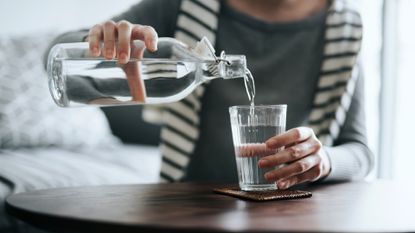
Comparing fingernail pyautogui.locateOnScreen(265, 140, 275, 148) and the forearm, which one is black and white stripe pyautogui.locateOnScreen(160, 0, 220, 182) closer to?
the forearm

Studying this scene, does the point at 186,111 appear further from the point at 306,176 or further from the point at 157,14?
the point at 306,176

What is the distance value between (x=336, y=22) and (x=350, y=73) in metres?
0.14

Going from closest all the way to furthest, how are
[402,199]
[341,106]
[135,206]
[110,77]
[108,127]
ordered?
[135,206], [402,199], [110,77], [341,106], [108,127]

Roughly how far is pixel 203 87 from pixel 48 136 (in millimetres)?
725

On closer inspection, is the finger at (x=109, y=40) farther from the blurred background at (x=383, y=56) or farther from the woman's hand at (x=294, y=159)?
the blurred background at (x=383, y=56)

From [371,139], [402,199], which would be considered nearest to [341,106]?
[402,199]

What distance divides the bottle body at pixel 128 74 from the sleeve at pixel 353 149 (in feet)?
1.00

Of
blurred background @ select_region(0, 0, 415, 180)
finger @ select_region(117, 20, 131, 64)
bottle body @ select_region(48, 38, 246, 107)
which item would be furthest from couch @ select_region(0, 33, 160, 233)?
finger @ select_region(117, 20, 131, 64)

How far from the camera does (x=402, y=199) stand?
840 mm

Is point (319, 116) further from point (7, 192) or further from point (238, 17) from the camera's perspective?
point (7, 192)

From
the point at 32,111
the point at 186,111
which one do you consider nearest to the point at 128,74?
the point at 186,111

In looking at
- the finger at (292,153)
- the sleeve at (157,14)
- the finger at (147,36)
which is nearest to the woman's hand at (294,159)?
the finger at (292,153)

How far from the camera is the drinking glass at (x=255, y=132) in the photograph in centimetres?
82

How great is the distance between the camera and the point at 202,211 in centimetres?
69
